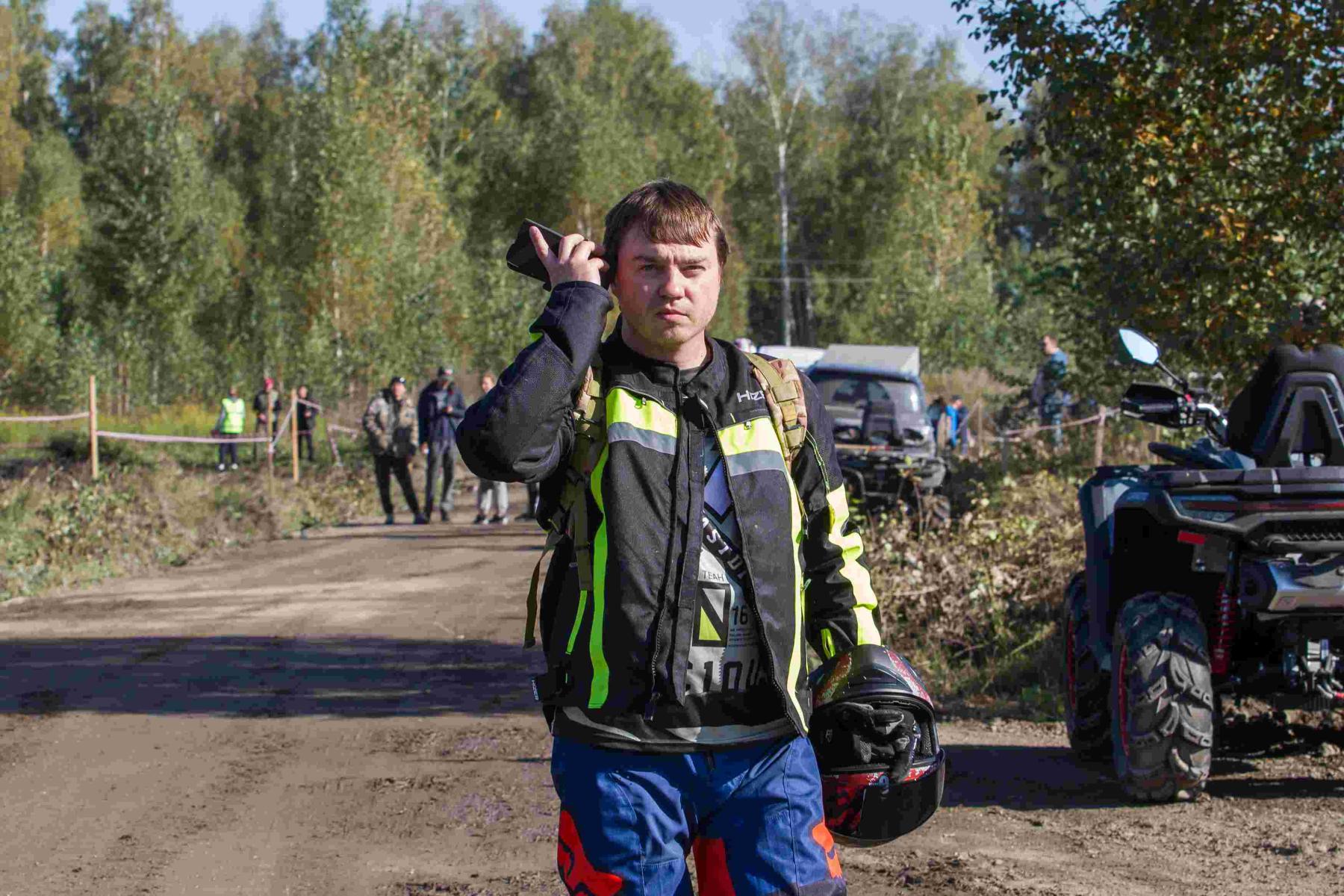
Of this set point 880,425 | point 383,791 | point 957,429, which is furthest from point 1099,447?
point 957,429

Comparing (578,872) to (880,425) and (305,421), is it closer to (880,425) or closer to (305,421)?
(880,425)

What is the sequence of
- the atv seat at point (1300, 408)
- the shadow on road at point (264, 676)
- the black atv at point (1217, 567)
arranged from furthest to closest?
the shadow on road at point (264, 676)
the atv seat at point (1300, 408)
the black atv at point (1217, 567)

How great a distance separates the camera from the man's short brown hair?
2.91m

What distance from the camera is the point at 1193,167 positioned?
29.6ft

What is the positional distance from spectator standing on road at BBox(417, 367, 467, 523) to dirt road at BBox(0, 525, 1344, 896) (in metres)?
8.52

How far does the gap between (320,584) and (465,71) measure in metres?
47.9

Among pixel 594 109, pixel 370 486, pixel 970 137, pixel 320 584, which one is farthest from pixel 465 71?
pixel 320 584

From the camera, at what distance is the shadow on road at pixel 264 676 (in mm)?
8156

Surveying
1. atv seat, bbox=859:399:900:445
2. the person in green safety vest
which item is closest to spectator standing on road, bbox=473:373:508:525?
atv seat, bbox=859:399:900:445

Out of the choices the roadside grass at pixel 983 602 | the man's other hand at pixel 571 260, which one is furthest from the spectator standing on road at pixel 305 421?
the man's other hand at pixel 571 260

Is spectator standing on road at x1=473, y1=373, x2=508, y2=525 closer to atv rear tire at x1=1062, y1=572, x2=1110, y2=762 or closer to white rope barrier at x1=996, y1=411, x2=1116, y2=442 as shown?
white rope barrier at x1=996, y1=411, x2=1116, y2=442

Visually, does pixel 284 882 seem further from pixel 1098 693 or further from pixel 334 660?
pixel 334 660

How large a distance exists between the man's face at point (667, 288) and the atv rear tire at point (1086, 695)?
155 inches

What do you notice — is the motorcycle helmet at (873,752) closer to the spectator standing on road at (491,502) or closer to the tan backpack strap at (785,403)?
the tan backpack strap at (785,403)
